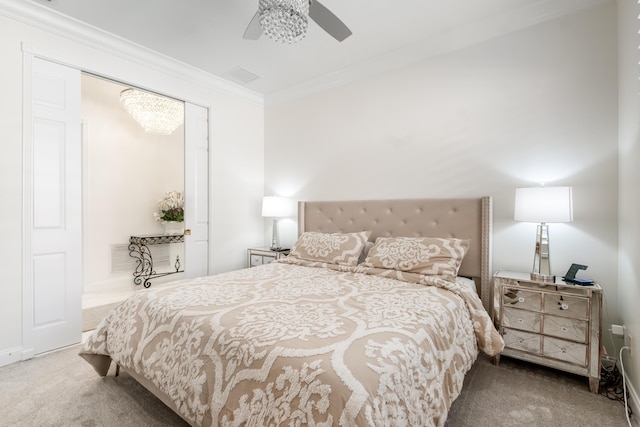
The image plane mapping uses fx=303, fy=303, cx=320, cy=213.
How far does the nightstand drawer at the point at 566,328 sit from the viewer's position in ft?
6.38

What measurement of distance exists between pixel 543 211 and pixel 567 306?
2.10ft

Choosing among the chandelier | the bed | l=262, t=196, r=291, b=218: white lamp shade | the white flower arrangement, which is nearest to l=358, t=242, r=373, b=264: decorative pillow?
the bed

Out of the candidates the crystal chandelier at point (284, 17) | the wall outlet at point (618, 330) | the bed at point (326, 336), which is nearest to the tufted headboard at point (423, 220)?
the bed at point (326, 336)

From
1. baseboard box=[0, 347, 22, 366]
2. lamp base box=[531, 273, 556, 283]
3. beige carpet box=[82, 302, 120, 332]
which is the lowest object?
beige carpet box=[82, 302, 120, 332]

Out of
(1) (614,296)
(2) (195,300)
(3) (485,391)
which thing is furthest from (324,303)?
(1) (614,296)

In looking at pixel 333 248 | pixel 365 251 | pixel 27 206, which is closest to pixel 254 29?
pixel 333 248

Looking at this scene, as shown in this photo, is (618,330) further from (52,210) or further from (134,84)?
(134,84)

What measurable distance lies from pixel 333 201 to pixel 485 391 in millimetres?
2202

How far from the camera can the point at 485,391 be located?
76.3 inches

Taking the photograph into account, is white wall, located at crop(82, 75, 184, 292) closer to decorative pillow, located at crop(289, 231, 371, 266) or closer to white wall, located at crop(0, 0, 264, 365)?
white wall, located at crop(0, 0, 264, 365)

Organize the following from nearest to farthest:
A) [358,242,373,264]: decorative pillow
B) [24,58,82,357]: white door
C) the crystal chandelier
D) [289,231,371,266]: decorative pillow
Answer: the crystal chandelier
[24,58,82,357]: white door
[289,231,371,266]: decorative pillow
[358,242,373,264]: decorative pillow

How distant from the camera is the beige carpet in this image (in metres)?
3.14

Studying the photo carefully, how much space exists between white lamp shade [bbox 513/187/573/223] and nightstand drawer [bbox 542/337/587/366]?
0.81 metres

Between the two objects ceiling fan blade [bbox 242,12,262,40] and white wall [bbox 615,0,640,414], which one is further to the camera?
ceiling fan blade [bbox 242,12,262,40]
